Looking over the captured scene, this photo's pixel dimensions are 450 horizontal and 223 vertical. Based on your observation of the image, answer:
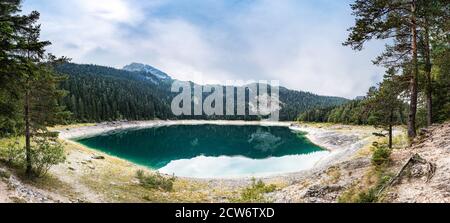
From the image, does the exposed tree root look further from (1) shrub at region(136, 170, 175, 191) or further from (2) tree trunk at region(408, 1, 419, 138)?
(1) shrub at region(136, 170, 175, 191)

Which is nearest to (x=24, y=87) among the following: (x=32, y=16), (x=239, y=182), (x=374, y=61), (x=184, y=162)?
(x=32, y=16)

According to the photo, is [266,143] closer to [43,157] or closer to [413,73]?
[43,157]

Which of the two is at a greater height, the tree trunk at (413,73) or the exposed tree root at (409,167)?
the tree trunk at (413,73)

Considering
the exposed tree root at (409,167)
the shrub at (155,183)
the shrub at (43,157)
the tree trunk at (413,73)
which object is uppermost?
the tree trunk at (413,73)

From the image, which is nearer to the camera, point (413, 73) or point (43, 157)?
point (413, 73)

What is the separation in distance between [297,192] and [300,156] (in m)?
56.1

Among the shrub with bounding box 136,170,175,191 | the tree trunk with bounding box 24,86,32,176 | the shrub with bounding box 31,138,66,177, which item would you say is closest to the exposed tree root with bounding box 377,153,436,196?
the shrub with bounding box 31,138,66,177

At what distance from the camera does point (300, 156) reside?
79.2 meters

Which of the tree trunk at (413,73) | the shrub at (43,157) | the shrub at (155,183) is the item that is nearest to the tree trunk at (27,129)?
the shrub at (43,157)

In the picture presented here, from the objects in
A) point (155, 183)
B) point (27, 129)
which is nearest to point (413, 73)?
point (155, 183)

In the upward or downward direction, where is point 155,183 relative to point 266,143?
upward

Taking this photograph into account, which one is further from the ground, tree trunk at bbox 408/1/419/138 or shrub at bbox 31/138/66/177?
tree trunk at bbox 408/1/419/138

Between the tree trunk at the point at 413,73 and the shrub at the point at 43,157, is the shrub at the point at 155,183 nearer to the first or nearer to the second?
the shrub at the point at 43,157
